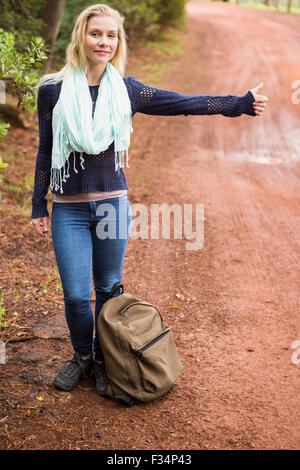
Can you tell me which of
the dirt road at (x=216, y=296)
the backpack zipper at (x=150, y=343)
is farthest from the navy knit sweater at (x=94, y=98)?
the dirt road at (x=216, y=296)

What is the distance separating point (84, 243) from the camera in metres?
3.00

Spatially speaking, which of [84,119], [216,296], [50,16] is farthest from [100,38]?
[50,16]

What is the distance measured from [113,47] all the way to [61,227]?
114 centimetres

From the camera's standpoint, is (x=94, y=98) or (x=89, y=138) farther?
(x=94, y=98)

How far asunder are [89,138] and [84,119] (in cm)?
14

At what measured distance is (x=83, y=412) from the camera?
310 centimetres

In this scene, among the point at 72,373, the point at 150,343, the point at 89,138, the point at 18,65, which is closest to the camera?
the point at 89,138

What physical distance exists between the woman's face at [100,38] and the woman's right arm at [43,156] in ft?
1.10

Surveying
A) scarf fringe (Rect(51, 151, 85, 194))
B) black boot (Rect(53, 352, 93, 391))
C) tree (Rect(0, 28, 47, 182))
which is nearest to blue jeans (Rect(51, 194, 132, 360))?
scarf fringe (Rect(51, 151, 85, 194))

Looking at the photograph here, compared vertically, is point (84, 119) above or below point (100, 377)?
above

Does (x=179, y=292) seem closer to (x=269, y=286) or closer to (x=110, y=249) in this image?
(x=269, y=286)

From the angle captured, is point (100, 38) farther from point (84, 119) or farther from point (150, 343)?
point (150, 343)

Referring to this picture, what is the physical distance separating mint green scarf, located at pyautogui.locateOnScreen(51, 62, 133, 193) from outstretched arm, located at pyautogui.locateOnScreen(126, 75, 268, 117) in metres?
0.14
